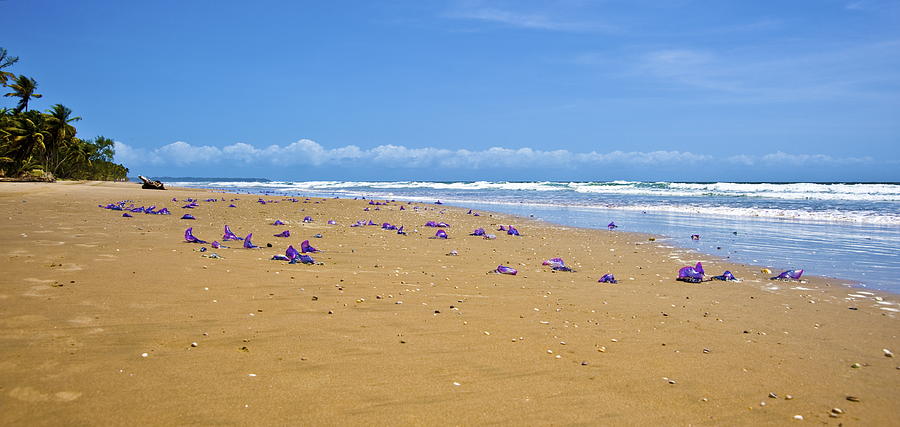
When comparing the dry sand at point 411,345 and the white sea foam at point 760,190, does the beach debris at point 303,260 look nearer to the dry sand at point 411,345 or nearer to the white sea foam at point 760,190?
the dry sand at point 411,345

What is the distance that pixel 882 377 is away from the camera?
11.5ft

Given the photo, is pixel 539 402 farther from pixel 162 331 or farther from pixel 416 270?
pixel 416 270

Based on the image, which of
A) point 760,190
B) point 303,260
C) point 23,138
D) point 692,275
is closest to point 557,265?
point 692,275

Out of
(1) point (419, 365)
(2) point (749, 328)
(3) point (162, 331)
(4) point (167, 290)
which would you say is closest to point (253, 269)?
(4) point (167, 290)

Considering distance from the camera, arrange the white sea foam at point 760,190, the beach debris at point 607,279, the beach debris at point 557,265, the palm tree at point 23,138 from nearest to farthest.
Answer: the beach debris at point 607,279 < the beach debris at point 557,265 < the white sea foam at point 760,190 < the palm tree at point 23,138

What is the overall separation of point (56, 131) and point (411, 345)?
54.7 metres

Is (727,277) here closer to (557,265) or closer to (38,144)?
(557,265)

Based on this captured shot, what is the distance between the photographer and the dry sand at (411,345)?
2795 mm

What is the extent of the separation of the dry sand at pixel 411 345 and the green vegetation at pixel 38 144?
151ft

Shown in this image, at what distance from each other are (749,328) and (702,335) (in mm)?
578

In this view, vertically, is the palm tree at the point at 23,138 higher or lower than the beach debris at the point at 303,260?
higher

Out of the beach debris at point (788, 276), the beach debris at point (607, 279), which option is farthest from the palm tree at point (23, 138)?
the beach debris at point (788, 276)

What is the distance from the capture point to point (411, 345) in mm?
3826

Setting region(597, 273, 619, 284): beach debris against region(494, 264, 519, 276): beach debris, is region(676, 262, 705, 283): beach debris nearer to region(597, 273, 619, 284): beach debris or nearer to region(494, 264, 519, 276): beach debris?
region(597, 273, 619, 284): beach debris
